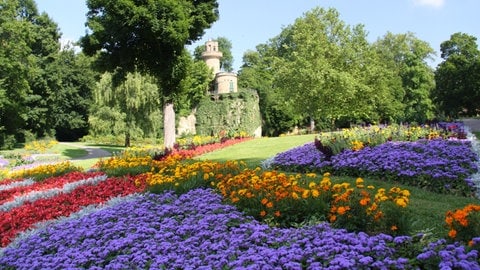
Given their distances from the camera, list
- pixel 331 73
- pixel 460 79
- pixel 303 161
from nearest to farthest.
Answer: pixel 303 161 → pixel 331 73 → pixel 460 79

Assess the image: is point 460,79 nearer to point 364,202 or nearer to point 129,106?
point 129,106

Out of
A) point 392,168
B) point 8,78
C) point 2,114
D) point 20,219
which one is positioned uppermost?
point 8,78

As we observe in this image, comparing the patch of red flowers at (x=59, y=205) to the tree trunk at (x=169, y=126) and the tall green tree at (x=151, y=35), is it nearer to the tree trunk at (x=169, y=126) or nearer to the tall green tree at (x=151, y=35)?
the tall green tree at (x=151, y=35)

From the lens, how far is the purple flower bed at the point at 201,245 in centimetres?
359

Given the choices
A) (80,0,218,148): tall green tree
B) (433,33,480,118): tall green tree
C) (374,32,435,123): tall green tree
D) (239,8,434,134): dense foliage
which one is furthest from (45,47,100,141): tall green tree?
(433,33,480,118): tall green tree

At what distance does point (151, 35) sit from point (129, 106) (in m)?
14.4

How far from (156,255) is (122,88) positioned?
27704 millimetres

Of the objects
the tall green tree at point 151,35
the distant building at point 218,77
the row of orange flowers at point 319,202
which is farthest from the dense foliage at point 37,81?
the row of orange flowers at point 319,202

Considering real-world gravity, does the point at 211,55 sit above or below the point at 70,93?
above

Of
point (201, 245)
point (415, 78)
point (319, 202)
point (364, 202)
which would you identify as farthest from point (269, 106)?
point (201, 245)

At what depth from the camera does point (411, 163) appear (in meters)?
8.95

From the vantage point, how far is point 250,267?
3588 mm

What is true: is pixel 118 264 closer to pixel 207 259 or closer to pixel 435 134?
pixel 207 259

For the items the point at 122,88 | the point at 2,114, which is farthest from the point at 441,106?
the point at 2,114
